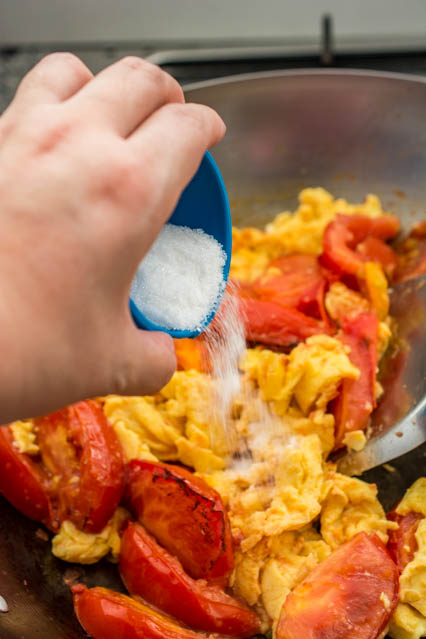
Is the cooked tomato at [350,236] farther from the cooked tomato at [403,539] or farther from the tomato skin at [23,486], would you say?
the tomato skin at [23,486]

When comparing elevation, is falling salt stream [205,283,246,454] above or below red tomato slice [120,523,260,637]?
above

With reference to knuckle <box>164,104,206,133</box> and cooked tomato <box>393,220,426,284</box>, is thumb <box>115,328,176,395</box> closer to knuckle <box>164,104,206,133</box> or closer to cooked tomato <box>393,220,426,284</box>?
knuckle <box>164,104,206,133</box>

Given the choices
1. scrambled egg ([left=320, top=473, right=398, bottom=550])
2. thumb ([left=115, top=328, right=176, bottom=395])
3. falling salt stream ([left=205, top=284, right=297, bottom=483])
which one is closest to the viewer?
thumb ([left=115, top=328, right=176, bottom=395])

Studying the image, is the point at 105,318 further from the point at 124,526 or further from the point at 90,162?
the point at 124,526

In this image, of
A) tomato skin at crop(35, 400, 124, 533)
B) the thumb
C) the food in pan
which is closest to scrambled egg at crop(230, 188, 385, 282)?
the food in pan

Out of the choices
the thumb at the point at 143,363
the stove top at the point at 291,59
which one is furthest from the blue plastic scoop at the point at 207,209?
the stove top at the point at 291,59
